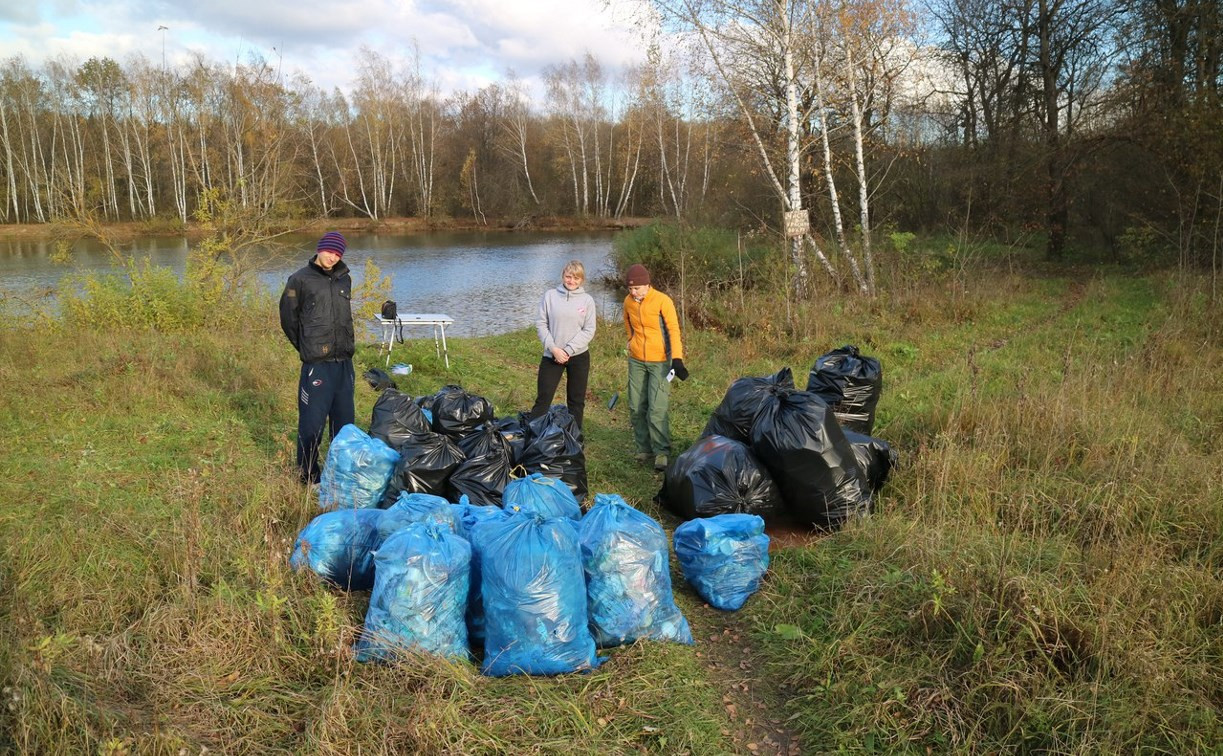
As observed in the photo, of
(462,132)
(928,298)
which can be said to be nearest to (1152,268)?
(928,298)

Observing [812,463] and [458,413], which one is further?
[458,413]

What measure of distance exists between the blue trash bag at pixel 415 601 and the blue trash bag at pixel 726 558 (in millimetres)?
1237

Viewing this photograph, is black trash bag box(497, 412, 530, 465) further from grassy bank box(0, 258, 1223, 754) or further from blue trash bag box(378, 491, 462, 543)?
blue trash bag box(378, 491, 462, 543)

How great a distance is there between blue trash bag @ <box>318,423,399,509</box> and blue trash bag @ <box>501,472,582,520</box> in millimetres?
917

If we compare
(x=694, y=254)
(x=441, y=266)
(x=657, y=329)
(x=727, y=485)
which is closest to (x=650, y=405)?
(x=657, y=329)

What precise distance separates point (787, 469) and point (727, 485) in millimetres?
356

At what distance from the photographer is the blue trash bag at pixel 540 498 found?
3.65m

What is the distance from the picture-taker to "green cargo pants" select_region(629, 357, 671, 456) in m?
5.80

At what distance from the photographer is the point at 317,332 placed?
491cm

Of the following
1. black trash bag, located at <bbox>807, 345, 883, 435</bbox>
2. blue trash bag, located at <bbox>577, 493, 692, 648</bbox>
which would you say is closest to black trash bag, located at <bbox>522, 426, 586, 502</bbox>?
blue trash bag, located at <bbox>577, 493, 692, 648</bbox>

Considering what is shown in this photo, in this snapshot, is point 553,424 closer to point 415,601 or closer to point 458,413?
point 458,413

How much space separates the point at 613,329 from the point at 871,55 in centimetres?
596

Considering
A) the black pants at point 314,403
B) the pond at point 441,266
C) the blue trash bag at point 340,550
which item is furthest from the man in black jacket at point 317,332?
the pond at point 441,266

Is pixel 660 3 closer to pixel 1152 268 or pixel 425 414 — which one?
pixel 425 414
